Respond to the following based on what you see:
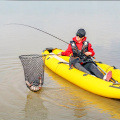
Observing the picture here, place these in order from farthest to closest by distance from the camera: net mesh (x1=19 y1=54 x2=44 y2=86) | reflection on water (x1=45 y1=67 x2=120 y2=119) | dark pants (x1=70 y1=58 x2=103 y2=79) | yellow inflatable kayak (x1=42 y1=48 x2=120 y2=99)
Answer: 1. dark pants (x1=70 y1=58 x2=103 y2=79)
2. net mesh (x1=19 y1=54 x2=44 y2=86)
3. yellow inflatable kayak (x1=42 y1=48 x2=120 y2=99)
4. reflection on water (x1=45 y1=67 x2=120 y2=119)

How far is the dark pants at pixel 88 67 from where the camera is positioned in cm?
625

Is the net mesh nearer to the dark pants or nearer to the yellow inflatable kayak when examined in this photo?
the yellow inflatable kayak

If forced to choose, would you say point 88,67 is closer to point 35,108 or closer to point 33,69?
point 33,69

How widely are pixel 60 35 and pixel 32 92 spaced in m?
8.21

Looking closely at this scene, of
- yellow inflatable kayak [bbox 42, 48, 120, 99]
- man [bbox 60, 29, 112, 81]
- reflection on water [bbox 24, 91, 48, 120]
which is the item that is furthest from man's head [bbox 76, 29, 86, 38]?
reflection on water [bbox 24, 91, 48, 120]

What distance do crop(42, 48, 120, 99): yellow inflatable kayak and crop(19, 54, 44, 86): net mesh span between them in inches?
35.1

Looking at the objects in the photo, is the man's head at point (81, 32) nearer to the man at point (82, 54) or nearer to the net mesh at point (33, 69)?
the man at point (82, 54)

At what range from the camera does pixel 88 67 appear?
6.52 m

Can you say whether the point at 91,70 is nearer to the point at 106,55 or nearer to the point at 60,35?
the point at 106,55

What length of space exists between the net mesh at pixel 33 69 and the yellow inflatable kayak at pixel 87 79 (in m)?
0.89

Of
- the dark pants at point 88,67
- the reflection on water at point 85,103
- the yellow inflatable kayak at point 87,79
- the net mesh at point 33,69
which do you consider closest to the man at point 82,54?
the dark pants at point 88,67

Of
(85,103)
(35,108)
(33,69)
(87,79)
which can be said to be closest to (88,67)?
(87,79)

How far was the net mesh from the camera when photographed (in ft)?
19.2

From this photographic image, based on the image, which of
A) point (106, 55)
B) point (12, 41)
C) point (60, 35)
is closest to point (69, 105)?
point (106, 55)
